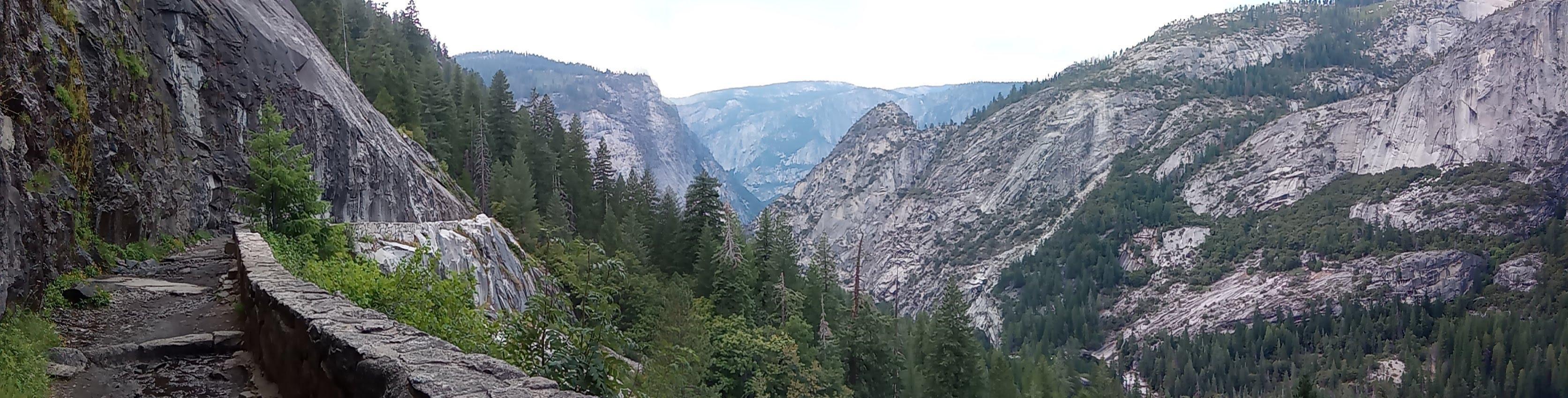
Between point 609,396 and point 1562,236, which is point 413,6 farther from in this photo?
point 1562,236

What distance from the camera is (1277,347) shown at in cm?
12812

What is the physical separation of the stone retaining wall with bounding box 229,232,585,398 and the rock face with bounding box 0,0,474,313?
10.7 feet

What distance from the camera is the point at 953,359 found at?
135 feet

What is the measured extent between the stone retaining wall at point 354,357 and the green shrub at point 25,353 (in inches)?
54.6

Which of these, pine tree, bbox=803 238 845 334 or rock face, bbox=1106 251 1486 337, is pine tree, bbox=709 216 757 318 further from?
rock face, bbox=1106 251 1486 337

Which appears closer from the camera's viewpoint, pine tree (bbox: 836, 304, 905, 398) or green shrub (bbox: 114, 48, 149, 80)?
green shrub (bbox: 114, 48, 149, 80)

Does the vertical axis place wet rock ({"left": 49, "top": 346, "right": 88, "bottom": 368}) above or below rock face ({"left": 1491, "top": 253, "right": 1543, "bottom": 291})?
above

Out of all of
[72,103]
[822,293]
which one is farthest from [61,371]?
[822,293]

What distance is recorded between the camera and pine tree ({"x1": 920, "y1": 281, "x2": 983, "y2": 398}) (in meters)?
41.1

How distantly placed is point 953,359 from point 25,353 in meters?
39.0

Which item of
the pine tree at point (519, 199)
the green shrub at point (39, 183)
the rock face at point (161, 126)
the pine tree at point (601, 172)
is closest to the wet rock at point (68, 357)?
the rock face at point (161, 126)

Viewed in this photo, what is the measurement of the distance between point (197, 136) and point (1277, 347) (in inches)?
5923

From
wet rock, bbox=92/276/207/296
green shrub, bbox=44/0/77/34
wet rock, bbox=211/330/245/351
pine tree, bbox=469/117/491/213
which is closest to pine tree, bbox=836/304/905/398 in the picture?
pine tree, bbox=469/117/491/213

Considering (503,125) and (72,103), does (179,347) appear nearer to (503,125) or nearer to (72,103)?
(72,103)
